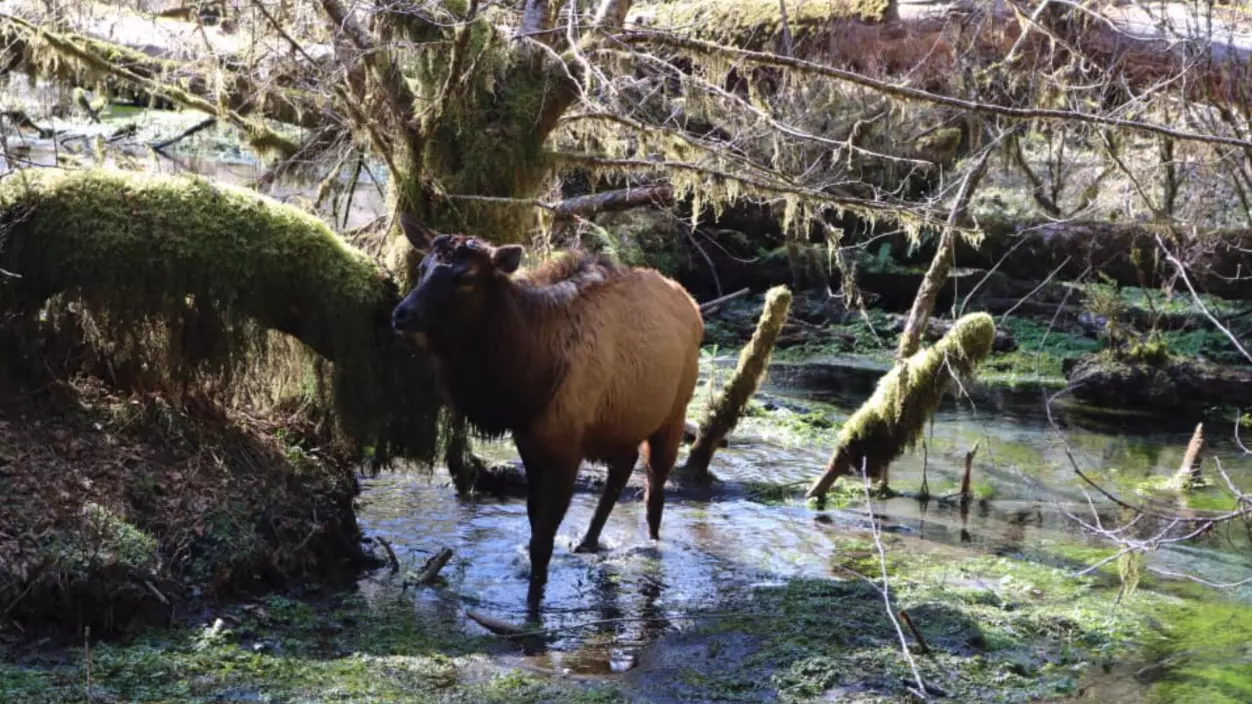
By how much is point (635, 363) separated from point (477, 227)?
163cm

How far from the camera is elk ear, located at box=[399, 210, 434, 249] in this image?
7.60m

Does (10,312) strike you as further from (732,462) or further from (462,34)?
A: (732,462)

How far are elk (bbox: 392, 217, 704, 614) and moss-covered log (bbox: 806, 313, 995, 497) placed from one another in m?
2.02

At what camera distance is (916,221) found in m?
8.87

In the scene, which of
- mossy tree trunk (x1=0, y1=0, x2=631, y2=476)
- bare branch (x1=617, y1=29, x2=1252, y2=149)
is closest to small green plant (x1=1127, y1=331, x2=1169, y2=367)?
bare branch (x1=617, y1=29, x2=1252, y2=149)

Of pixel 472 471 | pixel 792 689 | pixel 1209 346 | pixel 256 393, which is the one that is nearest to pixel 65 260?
pixel 256 393

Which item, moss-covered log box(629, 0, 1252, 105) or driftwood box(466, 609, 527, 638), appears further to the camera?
moss-covered log box(629, 0, 1252, 105)

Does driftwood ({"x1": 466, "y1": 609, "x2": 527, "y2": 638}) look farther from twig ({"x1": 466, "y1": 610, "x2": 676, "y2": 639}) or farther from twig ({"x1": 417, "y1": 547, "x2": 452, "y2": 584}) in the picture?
twig ({"x1": 417, "y1": 547, "x2": 452, "y2": 584})

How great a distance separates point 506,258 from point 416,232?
660 millimetres

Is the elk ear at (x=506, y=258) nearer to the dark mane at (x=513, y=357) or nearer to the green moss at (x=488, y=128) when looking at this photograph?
the dark mane at (x=513, y=357)

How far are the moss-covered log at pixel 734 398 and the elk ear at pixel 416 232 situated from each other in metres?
3.97

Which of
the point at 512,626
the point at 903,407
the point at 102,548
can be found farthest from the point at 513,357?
the point at 903,407

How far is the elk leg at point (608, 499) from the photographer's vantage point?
29.3 feet

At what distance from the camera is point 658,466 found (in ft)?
30.8
